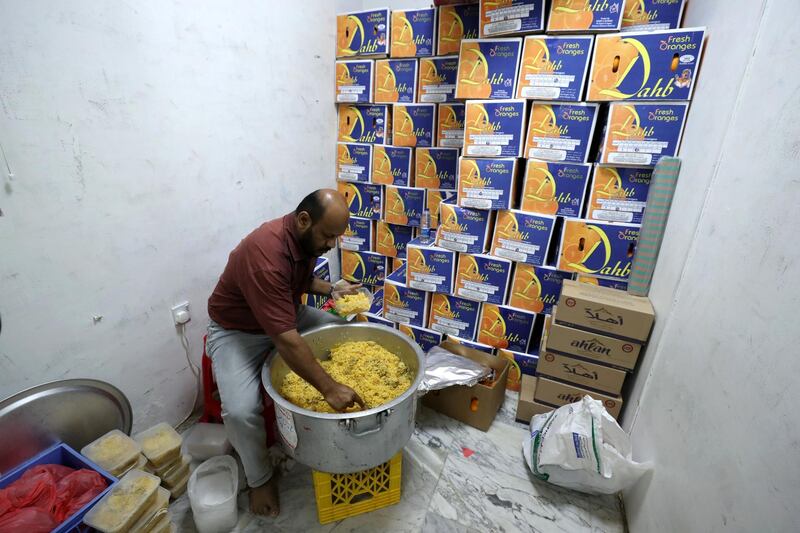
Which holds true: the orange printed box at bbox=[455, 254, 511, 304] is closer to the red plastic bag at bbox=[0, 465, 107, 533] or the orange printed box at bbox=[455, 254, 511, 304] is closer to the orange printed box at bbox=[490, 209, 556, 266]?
the orange printed box at bbox=[490, 209, 556, 266]

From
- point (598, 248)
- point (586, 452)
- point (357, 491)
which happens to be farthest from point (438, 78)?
point (357, 491)

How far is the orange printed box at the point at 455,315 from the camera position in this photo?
7.05ft

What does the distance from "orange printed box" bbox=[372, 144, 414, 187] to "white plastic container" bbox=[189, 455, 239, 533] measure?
179cm

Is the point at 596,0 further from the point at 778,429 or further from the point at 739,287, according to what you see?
the point at 778,429

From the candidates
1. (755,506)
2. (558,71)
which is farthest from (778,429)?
(558,71)

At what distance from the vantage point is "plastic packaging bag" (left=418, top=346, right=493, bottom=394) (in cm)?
179

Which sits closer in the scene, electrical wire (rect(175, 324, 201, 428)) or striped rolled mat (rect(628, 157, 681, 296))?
striped rolled mat (rect(628, 157, 681, 296))

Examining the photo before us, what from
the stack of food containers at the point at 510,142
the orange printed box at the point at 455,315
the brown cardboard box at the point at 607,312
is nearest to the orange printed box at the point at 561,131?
the stack of food containers at the point at 510,142

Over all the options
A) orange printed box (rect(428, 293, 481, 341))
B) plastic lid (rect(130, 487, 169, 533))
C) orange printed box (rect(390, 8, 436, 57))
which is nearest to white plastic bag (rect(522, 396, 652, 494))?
orange printed box (rect(428, 293, 481, 341))

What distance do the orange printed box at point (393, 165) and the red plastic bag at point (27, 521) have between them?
6.97ft

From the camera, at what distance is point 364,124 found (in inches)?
97.7

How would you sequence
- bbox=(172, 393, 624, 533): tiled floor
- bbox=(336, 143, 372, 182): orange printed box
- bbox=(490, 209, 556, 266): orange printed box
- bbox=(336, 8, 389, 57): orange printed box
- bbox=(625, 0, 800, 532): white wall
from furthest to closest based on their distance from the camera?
1. bbox=(336, 143, 372, 182): orange printed box
2. bbox=(336, 8, 389, 57): orange printed box
3. bbox=(490, 209, 556, 266): orange printed box
4. bbox=(172, 393, 624, 533): tiled floor
5. bbox=(625, 0, 800, 532): white wall

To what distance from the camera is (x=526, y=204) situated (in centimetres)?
187

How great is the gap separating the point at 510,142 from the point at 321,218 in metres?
1.08
